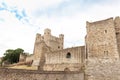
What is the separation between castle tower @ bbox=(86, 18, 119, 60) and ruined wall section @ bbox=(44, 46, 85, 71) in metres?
2.16

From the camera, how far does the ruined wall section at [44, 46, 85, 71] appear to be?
19203mm

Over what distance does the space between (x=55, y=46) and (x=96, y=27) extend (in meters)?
24.0

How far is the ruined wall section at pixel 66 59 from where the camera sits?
19203 millimetres

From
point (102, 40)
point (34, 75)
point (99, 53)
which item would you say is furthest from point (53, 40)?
point (34, 75)

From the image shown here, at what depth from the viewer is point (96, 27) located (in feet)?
57.4

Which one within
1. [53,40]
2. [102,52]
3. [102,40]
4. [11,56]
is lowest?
[102,52]

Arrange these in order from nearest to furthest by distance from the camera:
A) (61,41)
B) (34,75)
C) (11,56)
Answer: (34,75) → (11,56) → (61,41)

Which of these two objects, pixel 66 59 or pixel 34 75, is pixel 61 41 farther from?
pixel 34 75

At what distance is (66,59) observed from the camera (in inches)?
818

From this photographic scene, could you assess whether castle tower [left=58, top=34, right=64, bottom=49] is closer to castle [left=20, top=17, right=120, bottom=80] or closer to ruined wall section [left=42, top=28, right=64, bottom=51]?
ruined wall section [left=42, top=28, right=64, bottom=51]

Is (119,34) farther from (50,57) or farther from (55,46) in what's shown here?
(55,46)

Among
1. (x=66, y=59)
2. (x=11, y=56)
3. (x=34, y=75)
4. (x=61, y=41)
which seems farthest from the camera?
(x=61, y=41)

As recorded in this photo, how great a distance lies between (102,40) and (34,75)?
9.71m

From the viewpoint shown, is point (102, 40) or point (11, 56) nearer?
point (102, 40)
